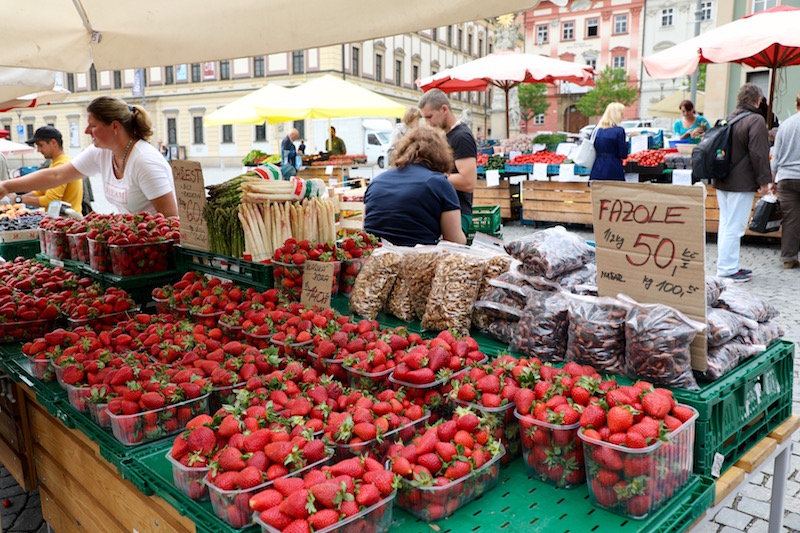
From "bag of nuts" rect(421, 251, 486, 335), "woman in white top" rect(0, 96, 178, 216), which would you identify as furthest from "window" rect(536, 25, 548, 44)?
"bag of nuts" rect(421, 251, 486, 335)

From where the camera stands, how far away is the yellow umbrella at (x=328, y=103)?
486 inches

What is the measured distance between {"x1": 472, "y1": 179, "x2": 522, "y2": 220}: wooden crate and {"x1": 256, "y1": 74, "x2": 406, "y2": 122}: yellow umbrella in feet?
7.56

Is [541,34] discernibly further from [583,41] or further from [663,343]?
[663,343]

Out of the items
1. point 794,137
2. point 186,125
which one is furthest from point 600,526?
point 186,125

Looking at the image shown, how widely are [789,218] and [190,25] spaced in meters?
7.32

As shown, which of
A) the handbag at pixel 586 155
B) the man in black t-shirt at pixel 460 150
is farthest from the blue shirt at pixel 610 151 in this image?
the man in black t-shirt at pixel 460 150

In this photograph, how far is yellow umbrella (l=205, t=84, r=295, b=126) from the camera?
13.2 meters

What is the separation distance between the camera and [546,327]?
1.98 meters

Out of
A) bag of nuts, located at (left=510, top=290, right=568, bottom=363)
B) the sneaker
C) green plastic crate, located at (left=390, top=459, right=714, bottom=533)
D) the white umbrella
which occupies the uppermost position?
the white umbrella

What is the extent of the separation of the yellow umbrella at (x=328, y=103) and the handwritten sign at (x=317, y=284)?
992 centimetres

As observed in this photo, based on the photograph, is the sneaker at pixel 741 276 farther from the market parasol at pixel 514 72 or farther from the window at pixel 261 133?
the window at pixel 261 133

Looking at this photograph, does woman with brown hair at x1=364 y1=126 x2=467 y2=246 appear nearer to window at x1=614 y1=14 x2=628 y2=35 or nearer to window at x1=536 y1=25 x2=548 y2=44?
window at x1=614 y1=14 x2=628 y2=35

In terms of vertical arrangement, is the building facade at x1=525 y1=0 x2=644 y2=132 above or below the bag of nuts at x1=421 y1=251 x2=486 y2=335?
above

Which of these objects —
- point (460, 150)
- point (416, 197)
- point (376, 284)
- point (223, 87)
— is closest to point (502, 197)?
point (460, 150)
